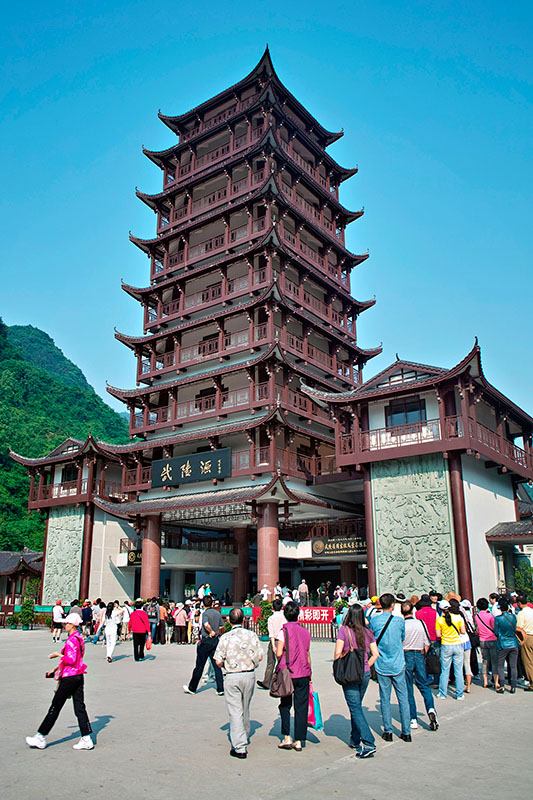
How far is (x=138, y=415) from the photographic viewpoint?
36.8 m

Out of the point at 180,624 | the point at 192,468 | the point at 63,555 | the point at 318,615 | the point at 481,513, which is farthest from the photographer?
the point at 63,555

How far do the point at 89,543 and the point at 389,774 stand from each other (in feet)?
100

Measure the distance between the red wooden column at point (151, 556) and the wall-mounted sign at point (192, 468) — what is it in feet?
6.67

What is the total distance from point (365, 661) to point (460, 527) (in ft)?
51.3

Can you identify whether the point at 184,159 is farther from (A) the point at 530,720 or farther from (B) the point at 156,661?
(A) the point at 530,720

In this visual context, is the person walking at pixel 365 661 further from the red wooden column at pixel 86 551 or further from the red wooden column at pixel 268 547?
the red wooden column at pixel 86 551

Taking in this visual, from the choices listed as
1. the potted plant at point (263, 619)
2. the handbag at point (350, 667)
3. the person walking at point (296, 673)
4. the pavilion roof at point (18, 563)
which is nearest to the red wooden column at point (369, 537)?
the potted plant at point (263, 619)

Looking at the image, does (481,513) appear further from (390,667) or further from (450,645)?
(390,667)

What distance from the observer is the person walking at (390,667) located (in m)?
8.21

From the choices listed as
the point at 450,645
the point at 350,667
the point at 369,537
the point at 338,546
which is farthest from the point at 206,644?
the point at 338,546

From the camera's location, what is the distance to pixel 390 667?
822 centimetres

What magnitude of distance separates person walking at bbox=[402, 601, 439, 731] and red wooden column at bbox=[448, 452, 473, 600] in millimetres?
13424

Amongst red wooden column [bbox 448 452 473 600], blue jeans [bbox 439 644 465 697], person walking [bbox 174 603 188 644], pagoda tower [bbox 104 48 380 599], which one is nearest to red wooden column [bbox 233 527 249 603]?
pagoda tower [bbox 104 48 380 599]

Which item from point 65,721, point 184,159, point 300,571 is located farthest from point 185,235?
point 65,721
